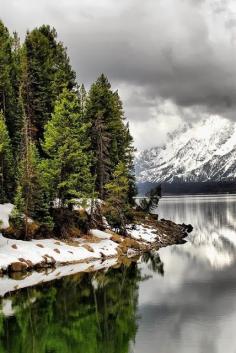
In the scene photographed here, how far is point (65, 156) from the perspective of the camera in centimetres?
5003

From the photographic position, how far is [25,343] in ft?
70.5

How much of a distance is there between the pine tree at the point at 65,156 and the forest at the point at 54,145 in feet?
0.35

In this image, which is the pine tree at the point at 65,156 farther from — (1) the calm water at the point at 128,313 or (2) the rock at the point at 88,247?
(1) the calm water at the point at 128,313

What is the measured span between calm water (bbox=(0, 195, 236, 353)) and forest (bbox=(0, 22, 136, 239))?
35.5 feet

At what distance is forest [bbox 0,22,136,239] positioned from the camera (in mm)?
46844

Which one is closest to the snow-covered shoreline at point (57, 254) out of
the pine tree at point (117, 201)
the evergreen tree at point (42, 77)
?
the pine tree at point (117, 201)

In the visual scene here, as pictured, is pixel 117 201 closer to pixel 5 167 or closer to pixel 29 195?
pixel 5 167

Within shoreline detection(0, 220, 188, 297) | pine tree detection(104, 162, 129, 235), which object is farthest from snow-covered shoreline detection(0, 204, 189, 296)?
pine tree detection(104, 162, 129, 235)

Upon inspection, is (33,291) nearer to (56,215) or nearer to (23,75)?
(56,215)

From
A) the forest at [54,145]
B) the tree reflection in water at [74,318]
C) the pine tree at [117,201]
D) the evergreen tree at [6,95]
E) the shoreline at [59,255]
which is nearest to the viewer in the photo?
the tree reflection in water at [74,318]

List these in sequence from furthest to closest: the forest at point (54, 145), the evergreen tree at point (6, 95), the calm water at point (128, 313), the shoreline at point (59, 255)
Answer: the evergreen tree at point (6, 95) < the forest at point (54, 145) < the shoreline at point (59, 255) < the calm water at point (128, 313)

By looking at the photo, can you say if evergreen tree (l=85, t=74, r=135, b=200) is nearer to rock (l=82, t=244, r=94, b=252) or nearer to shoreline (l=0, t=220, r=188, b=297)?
shoreline (l=0, t=220, r=188, b=297)

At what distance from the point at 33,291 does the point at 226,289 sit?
45.7 ft

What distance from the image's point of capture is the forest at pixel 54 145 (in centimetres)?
4684
